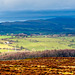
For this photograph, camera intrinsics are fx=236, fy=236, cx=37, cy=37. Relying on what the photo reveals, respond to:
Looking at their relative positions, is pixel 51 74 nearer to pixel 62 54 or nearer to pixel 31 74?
pixel 31 74

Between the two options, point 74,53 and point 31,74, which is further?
point 74,53

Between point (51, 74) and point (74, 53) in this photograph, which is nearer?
point (51, 74)

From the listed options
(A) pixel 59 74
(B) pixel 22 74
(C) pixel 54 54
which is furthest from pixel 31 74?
(C) pixel 54 54

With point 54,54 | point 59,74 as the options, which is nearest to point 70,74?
point 59,74

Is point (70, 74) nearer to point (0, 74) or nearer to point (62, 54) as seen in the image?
point (0, 74)

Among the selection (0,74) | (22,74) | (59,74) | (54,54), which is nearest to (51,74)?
(59,74)

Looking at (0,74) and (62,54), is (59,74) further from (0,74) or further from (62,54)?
(62,54)

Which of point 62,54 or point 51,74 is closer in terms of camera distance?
point 51,74
